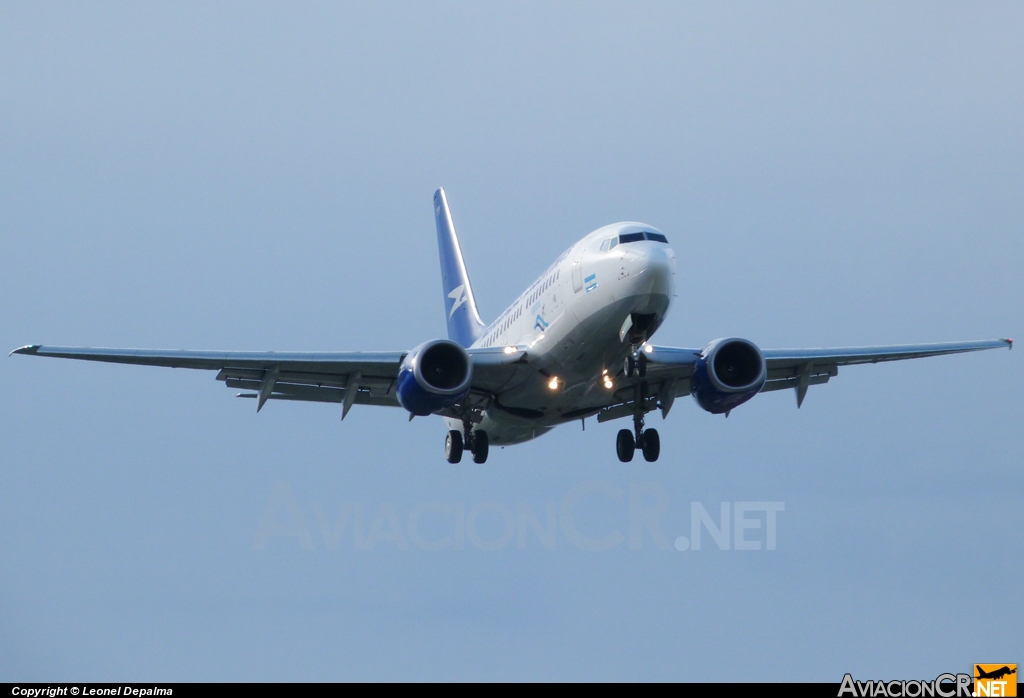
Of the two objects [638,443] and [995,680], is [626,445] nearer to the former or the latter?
[638,443]

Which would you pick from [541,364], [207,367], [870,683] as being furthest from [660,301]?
[207,367]

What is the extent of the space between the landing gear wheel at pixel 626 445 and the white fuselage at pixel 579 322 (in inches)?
42.2

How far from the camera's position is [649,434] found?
118 feet

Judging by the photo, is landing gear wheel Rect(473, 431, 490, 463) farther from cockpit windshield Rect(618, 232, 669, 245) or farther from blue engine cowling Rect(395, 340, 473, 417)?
cockpit windshield Rect(618, 232, 669, 245)

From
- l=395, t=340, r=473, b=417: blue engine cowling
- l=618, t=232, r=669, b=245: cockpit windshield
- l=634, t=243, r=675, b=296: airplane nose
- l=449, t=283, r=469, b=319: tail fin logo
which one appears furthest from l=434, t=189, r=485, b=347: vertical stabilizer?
l=634, t=243, r=675, b=296: airplane nose

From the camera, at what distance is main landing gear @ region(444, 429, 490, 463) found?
121 ft

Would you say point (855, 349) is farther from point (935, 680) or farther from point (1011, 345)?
point (935, 680)

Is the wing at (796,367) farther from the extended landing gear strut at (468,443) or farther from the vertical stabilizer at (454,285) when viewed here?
the vertical stabilizer at (454,285)

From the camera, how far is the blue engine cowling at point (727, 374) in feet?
110

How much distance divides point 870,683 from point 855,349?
1124 centimetres

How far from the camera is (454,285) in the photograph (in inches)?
2026

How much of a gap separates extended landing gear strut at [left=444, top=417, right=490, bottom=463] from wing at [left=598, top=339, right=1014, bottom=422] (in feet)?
12.0

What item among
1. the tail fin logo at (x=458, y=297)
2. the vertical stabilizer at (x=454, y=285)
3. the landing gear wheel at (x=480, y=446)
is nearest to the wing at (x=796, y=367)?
the landing gear wheel at (x=480, y=446)

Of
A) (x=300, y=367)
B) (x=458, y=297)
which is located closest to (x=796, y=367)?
(x=300, y=367)
